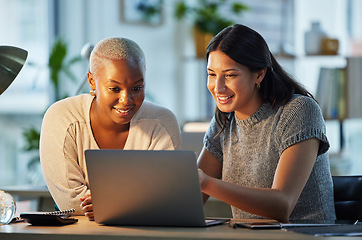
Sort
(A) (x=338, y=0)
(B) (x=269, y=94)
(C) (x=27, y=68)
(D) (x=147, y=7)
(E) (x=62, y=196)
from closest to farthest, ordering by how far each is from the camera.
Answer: (E) (x=62, y=196) < (B) (x=269, y=94) < (C) (x=27, y=68) < (D) (x=147, y=7) < (A) (x=338, y=0)

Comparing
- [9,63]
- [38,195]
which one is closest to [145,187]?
[9,63]

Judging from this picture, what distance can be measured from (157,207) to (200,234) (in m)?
0.18

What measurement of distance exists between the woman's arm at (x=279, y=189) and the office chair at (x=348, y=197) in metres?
0.24

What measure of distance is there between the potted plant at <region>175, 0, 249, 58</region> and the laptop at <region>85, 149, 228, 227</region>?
11.0 feet

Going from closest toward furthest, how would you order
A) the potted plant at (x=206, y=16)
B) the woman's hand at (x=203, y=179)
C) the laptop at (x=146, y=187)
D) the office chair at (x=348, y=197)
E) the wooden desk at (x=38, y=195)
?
the laptop at (x=146, y=187), the woman's hand at (x=203, y=179), the office chair at (x=348, y=197), the wooden desk at (x=38, y=195), the potted plant at (x=206, y=16)

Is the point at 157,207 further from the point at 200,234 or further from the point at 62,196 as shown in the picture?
the point at 62,196

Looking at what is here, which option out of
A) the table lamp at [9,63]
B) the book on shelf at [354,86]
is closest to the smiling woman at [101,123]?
the table lamp at [9,63]

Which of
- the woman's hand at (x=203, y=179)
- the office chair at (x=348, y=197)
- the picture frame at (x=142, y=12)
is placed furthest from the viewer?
the picture frame at (x=142, y=12)

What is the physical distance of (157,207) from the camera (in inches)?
61.3

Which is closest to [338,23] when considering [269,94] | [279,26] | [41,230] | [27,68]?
[279,26]

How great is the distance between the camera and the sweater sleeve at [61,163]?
194 centimetres

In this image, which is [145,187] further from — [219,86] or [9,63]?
[9,63]

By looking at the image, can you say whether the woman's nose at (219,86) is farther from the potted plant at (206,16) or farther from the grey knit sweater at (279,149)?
the potted plant at (206,16)

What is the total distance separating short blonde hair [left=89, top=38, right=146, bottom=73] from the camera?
6.31 ft
